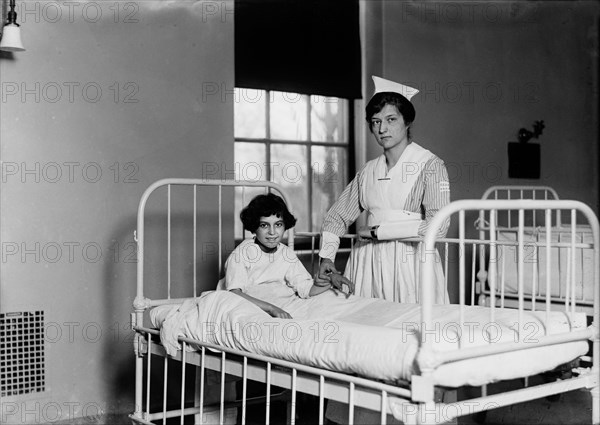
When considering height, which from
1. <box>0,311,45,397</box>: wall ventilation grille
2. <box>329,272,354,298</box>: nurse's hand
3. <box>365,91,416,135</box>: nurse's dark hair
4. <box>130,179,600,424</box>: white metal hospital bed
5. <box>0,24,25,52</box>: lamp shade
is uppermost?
<box>0,24,25,52</box>: lamp shade

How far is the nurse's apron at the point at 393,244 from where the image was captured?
3.18 m

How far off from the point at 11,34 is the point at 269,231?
1.49 metres

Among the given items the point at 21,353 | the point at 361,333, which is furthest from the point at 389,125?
the point at 21,353

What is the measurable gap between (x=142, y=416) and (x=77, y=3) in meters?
2.05

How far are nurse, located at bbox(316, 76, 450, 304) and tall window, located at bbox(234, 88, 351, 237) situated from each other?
3.95 ft

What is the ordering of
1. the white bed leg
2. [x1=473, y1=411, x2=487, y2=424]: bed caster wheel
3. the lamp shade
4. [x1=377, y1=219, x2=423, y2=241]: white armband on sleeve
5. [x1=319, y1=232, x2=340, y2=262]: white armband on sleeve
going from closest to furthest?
1. the white bed leg
2. [x1=377, y1=219, x2=423, y2=241]: white armband on sleeve
3. [x1=319, y1=232, x2=340, y2=262]: white armband on sleeve
4. the lamp shade
5. [x1=473, y1=411, x2=487, y2=424]: bed caster wheel

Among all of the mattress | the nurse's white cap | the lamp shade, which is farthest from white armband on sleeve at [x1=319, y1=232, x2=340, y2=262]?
the lamp shade

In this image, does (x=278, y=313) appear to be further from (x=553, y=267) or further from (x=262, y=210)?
(x=553, y=267)

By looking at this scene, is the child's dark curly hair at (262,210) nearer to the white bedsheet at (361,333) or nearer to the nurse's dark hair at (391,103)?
the white bedsheet at (361,333)

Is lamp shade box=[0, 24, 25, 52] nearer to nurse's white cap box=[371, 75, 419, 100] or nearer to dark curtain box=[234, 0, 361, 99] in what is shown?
dark curtain box=[234, 0, 361, 99]

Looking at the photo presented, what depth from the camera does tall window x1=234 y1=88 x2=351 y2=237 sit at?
453 centimetres

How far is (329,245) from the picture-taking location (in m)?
3.37

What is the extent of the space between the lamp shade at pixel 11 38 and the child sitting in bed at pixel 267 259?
4.31 feet

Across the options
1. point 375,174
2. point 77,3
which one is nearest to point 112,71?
point 77,3
